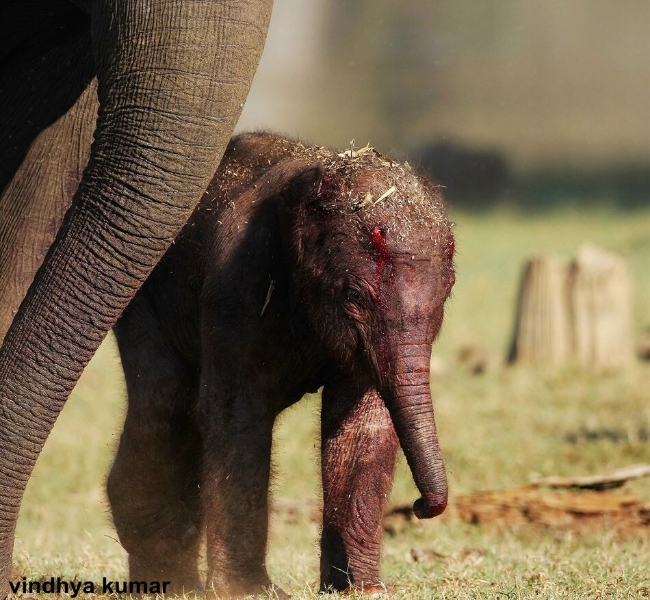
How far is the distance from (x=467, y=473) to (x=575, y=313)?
214 inches

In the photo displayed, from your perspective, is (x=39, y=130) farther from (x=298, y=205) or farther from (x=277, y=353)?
(x=277, y=353)

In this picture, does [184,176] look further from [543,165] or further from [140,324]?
[543,165]

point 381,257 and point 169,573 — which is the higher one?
point 381,257

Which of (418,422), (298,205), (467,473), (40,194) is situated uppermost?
(40,194)

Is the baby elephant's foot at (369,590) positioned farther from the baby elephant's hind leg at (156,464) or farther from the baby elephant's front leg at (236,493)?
the baby elephant's hind leg at (156,464)

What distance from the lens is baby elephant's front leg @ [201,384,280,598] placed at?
17.2 ft

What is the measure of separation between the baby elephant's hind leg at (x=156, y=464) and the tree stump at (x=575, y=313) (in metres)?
9.56

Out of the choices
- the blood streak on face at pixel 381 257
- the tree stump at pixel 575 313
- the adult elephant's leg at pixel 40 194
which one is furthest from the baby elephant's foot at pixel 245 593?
the tree stump at pixel 575 313

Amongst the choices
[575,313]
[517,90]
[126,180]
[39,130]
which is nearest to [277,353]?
[126,180]

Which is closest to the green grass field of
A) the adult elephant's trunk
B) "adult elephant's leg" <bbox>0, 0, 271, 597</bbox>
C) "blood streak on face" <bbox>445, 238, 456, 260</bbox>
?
"blood streak on face" <bbox>445, 238, 456, 260</bbox>

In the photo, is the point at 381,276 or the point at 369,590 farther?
the point at 369,590

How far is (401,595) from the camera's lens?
5.24 m

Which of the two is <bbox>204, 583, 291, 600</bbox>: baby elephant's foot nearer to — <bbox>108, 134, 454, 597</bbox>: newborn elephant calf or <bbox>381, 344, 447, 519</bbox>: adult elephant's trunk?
<bbox>108, 134, 454, 597</bbox>: newborn elephant calf

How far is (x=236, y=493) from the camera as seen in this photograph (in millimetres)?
5273
